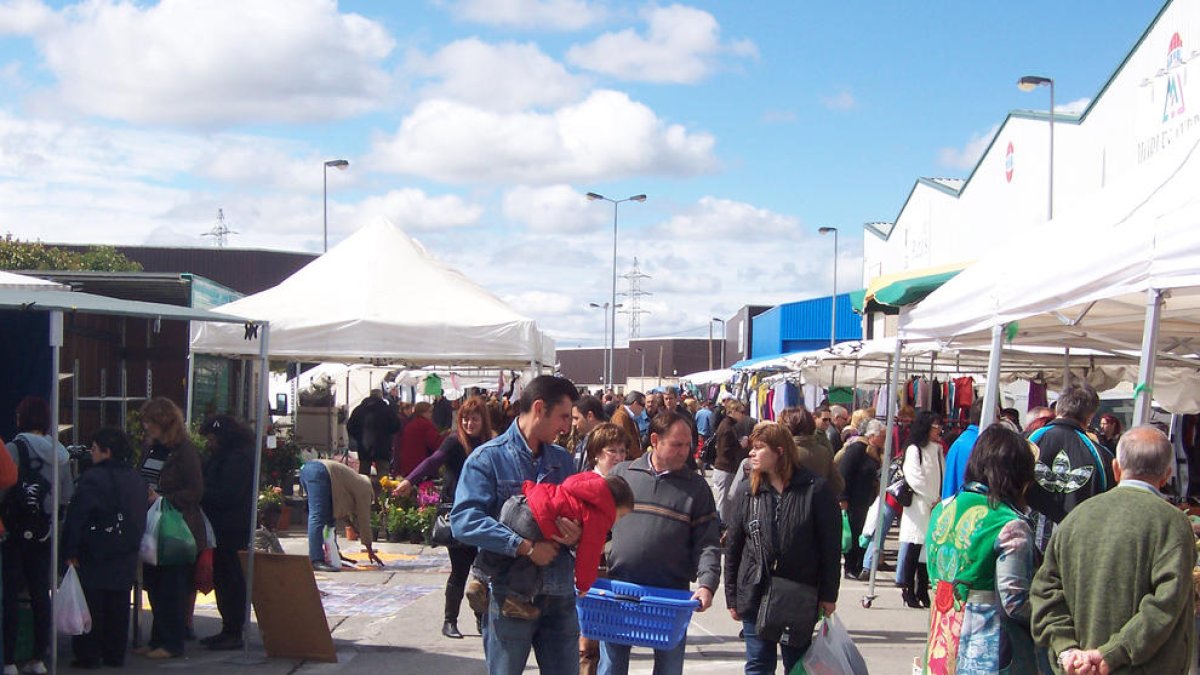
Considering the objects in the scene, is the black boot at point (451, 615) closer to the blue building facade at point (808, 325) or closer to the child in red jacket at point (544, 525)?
the child in red jacket at point (544, 525)

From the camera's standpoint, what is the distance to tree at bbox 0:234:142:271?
36.5m

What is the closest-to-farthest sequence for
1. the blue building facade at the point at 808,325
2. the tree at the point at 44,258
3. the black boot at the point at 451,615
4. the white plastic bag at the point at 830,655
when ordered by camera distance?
the white plastic bag at the point at 830,655 < the black boot at the point at 451,615 < the tree at the point at 44,258 < the blue building facade at the point at 808,325

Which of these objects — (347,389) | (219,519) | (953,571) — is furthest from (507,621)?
(347,389)

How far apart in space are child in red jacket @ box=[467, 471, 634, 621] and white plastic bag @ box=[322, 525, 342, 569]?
8070 millimetres

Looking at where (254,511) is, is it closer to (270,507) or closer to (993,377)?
(993,377)

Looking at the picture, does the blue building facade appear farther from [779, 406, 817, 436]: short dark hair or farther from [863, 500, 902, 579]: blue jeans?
[779, 406, 817, 436]: short dark hair

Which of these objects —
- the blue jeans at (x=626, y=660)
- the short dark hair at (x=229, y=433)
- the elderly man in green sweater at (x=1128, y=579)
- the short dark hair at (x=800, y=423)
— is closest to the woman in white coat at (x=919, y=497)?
the short dark hair at (x=800, y=423)

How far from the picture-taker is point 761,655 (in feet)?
20.9

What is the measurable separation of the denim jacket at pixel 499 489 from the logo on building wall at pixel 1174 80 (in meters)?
20.6

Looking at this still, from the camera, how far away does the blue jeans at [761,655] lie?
6.33 metres

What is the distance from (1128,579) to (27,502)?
6.21 meters

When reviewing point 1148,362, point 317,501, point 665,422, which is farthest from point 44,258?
point 1148,362

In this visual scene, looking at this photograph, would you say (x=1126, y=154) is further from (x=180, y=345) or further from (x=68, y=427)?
(x=68, y=427)

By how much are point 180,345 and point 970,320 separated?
30.2 feet
